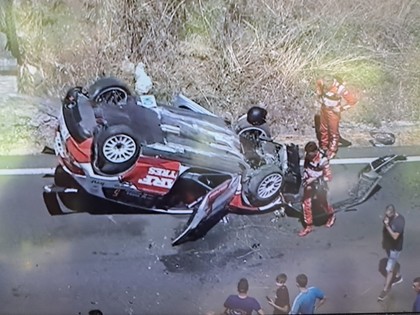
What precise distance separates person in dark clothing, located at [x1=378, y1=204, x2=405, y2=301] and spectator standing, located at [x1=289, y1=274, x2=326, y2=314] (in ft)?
0.98

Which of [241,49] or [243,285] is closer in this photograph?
[241,49]

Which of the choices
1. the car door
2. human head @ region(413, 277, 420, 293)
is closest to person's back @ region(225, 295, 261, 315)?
the car door

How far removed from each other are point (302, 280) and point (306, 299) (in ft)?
0.29

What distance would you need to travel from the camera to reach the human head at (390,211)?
306cm

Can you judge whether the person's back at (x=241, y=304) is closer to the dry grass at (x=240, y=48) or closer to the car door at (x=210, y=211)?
the car door at (x=210, y=211)

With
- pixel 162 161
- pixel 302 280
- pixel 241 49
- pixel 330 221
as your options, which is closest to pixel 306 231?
pixel 330 221

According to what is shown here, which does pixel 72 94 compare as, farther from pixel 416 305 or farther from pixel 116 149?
pixel 416 305

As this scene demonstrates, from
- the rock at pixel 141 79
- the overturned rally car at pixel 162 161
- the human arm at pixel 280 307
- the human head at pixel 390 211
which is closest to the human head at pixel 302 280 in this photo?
the human arm at pixel 280 307

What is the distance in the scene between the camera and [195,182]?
291 cm

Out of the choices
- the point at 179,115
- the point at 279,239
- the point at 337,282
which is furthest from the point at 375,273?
the point at 179,115

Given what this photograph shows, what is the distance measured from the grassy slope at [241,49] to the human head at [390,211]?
0.36 metres

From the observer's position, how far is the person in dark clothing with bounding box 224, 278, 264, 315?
3.09 metres

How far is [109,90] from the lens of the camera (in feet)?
9.29

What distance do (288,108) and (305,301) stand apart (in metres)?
0.83
